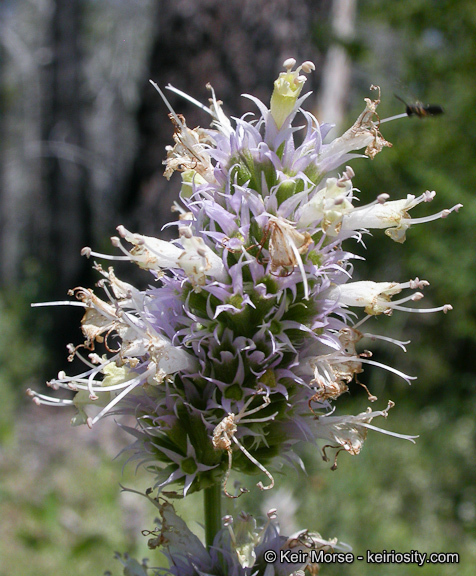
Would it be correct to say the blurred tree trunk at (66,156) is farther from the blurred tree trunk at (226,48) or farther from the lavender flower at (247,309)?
the lavender flower at (247,309)

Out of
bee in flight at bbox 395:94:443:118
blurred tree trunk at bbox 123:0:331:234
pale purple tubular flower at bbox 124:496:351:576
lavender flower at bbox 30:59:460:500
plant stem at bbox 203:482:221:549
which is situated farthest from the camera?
blurred tree trunk at bbox 123:0:331:234

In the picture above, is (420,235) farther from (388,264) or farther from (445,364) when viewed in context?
(445,364)

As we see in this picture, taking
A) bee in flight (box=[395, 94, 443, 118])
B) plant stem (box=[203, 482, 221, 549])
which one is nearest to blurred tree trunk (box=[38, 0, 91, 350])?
bee in flight (box=[395, 94, 443, 118])

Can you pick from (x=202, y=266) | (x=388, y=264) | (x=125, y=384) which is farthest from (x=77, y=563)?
(x=388, y=264)

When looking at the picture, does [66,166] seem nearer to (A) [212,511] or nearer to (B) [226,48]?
(B) [226,48]

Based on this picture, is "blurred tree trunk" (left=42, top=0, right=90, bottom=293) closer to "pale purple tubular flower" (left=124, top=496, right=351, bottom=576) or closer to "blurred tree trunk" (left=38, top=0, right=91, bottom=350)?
"blurred tree trunk" (left=38, top=0, right=91, bottom=350)
